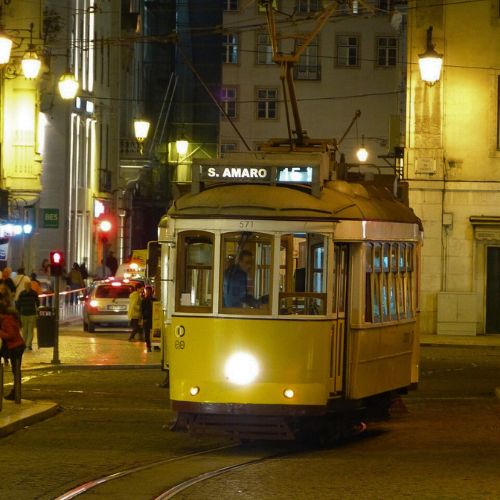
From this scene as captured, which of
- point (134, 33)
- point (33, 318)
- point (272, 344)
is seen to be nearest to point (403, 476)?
point (272, 344)

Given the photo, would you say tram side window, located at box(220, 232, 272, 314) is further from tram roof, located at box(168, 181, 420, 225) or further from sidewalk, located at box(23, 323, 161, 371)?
sidewalk, located at box(23, 323, 161, 371)

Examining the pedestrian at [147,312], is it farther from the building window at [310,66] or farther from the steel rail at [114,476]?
the building window at [310,66]

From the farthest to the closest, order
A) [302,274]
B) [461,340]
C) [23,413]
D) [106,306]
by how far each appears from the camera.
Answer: [106,306] < [461,340] < [23,413] < [302,274]

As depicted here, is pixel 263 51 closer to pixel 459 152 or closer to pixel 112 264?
pixel 112 264

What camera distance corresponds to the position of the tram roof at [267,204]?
51.4ft

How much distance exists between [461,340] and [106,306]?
9.48 metres

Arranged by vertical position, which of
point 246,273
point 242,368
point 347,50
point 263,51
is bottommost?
point 242,368

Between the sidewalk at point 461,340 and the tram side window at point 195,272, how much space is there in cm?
2190

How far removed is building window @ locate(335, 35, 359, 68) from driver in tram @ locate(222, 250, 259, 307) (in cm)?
5589

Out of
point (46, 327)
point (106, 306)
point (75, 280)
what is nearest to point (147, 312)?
point (46, 327)

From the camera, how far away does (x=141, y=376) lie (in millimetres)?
27656

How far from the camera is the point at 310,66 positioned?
70500mm

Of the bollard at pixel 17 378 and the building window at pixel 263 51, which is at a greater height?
the building window at pixel 263 51

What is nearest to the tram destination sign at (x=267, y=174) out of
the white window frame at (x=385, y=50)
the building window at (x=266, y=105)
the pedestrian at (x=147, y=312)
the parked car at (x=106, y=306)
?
the pedestrian at (x=147, y=312)
